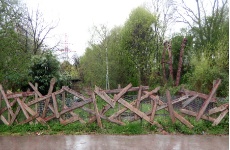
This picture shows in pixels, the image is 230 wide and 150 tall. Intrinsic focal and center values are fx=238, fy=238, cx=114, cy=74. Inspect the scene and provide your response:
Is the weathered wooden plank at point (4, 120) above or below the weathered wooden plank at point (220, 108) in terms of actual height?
below

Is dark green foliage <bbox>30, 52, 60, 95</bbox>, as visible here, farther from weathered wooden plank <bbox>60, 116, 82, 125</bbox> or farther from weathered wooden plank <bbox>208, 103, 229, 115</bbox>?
weathered wooden plank <bbox>208, 103, 229, 115</bbox>

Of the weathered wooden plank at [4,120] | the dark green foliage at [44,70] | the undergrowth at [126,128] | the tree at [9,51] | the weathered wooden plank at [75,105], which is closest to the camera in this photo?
the undergrowth at [126,128]

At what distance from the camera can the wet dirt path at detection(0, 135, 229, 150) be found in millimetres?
6078

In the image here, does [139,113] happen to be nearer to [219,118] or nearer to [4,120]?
[219,118]

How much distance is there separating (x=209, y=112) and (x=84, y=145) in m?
4.10

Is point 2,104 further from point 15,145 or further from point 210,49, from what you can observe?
point 210,49

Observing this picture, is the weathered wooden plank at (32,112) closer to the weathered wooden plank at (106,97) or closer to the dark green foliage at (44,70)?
the weathered wooden plank at (106,97)

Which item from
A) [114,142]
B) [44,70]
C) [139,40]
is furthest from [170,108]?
[139,40]

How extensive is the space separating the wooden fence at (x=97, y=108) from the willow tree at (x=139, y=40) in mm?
12930

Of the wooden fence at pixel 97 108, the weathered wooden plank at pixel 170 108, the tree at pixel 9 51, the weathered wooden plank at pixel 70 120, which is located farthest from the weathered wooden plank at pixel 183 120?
the tree at pixel 9 51

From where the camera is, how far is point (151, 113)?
25.1ft

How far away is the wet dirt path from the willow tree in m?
14.2

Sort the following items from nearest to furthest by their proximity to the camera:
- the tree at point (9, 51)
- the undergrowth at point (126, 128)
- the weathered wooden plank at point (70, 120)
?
the undergrowth at point (126, 128) < the weathered wooden plank at point (70, 120) < the tree at point (9, 51)

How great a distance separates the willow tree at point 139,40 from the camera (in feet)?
68.4
